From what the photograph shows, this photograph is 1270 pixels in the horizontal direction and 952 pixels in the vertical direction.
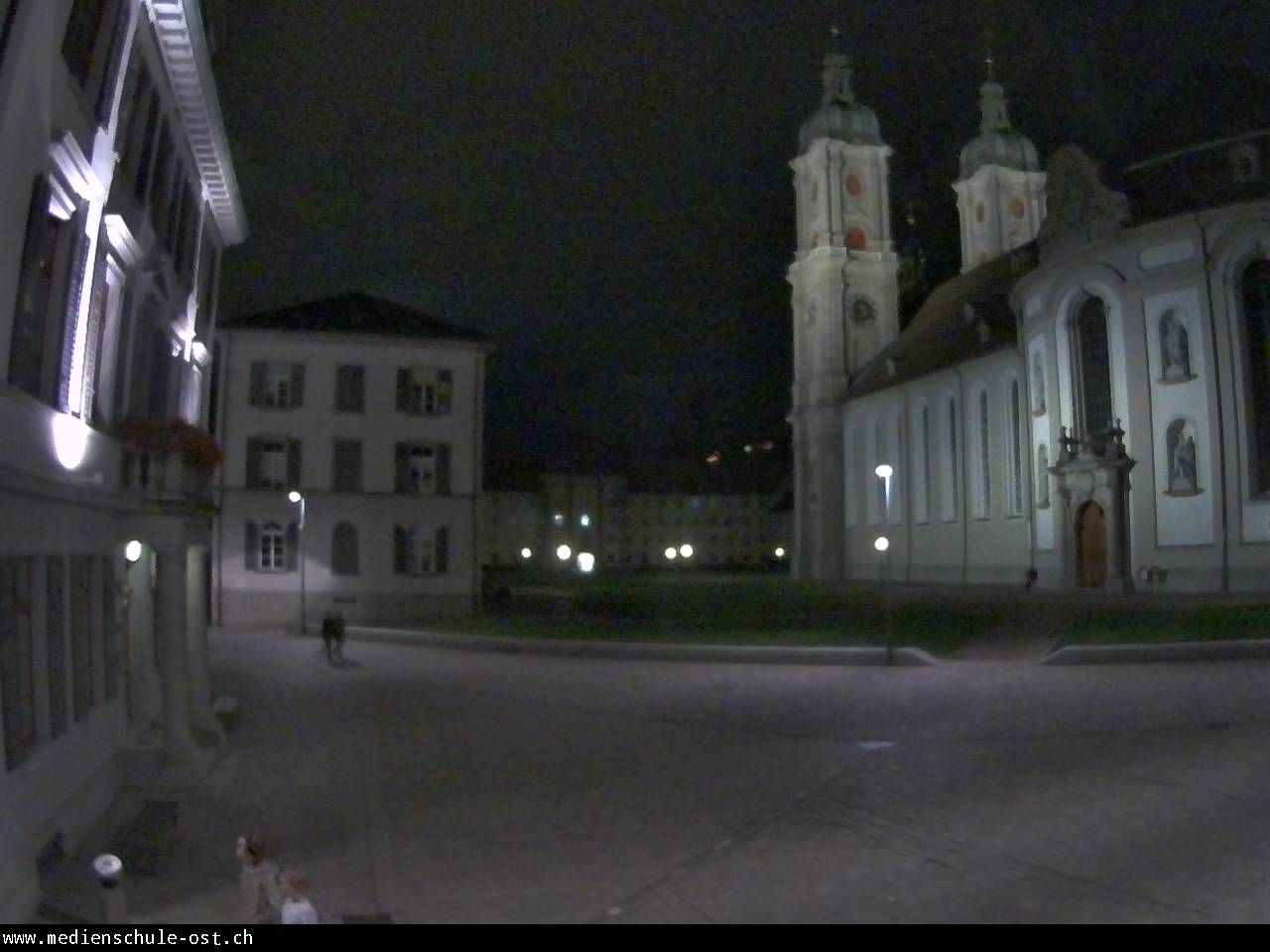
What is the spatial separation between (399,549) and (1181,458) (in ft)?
82.7

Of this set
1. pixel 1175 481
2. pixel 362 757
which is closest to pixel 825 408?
pixel 1175 481

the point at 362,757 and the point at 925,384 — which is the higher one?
the point at 925,384

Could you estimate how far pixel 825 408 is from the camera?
227 ft

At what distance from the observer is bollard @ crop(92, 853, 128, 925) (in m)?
8.43

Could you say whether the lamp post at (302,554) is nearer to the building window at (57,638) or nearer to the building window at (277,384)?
the building window at (277,384)

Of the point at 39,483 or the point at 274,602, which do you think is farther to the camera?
the point at 274,602

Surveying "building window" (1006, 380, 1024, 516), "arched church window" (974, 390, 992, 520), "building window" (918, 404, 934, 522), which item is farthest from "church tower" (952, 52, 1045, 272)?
"building window" (1006, 380, 1024, 516)

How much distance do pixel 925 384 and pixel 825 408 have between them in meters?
12.1

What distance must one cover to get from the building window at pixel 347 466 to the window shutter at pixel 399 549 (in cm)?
190

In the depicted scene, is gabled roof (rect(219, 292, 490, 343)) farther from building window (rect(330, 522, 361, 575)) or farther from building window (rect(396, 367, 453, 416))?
building window (rect(330, 522, 361, 575))

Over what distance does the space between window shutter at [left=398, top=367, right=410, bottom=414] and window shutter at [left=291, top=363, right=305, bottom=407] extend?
3230mm

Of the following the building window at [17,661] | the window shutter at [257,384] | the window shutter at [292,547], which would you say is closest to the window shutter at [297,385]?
the window shutter at [257,384]

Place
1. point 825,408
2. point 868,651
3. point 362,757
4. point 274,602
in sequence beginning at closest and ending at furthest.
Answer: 1. point 362,757
2. point 868,651
3. point 274,602
4. point 825,408

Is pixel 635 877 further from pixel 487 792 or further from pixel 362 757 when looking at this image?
pixel 362 757
